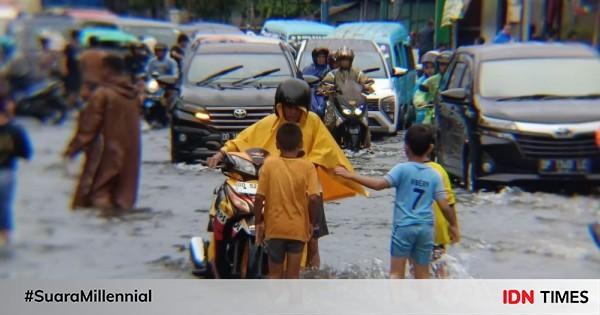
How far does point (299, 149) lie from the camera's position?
4.92 metres

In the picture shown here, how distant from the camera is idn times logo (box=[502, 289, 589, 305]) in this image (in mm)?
4787

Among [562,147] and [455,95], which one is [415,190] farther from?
[562,147]

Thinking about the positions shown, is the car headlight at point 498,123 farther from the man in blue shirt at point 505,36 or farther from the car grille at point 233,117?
the car grille at point 233,117

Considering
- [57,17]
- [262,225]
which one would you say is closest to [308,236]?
[262,225]

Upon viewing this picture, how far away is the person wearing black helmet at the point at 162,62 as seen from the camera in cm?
466

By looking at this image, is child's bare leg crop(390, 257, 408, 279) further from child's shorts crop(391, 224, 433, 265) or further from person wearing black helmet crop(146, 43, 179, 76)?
person wearing black helmet crop(146, 43, 179, 76)

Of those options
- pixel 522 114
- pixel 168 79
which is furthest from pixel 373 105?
pixel 168 79

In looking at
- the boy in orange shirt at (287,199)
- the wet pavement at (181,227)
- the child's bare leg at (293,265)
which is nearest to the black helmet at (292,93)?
the boy in orange shirt at (287,199)

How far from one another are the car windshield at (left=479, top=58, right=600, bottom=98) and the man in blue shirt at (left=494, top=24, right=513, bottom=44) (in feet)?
0.24

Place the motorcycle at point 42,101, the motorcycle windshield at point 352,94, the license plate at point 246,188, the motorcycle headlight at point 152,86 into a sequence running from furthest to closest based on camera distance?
the license plate at point 246,188, the motorcycle windshield at point 352,94, the motorcycle headlight at point 152,86, the motorcycle at point 42,101

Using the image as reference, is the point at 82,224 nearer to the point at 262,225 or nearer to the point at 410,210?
the point at 262,225

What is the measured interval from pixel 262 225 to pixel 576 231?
1.21 meters

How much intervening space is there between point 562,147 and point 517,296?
2.14ft

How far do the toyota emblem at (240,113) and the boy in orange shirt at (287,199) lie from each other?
0.15m
